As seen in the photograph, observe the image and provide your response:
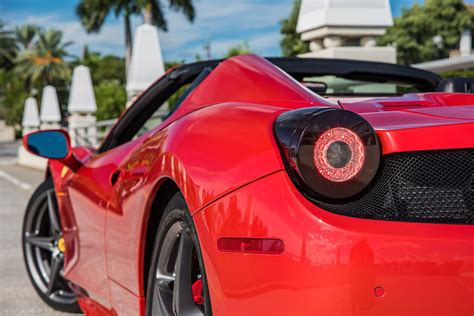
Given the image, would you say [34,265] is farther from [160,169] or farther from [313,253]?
[313,253]

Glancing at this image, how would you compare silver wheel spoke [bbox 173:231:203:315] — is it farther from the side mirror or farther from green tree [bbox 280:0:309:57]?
green tree [bbox 280:0:309:57]

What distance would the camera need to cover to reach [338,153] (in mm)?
1923

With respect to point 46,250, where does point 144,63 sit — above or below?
above

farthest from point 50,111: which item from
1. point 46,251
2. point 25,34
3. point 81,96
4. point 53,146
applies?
point 25,34

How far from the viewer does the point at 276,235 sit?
74.7 inches

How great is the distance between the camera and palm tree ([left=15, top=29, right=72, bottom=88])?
94125 millimetres

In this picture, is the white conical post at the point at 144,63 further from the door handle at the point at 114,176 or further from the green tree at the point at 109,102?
the green tree at the point at 109,102

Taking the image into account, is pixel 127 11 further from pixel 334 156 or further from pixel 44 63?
pixel 334 156

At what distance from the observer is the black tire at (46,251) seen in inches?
166

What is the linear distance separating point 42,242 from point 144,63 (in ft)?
36.7

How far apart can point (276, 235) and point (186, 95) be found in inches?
51.4

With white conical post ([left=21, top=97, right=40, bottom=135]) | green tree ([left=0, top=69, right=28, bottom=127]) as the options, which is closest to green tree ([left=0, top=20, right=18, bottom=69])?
green tree ([left=0, top=69, right=28, bottom=127])

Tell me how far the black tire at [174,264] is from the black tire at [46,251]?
169cm

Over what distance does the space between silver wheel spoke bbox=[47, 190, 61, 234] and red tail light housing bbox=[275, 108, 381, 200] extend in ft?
8.66
